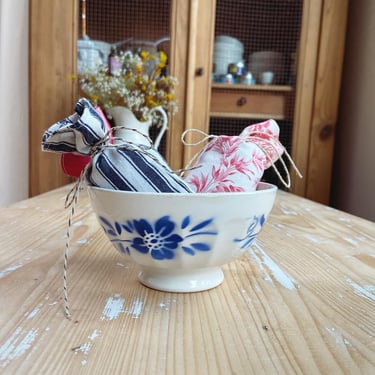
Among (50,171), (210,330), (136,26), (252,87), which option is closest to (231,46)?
(252,87)

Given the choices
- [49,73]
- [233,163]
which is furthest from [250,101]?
[233,163]

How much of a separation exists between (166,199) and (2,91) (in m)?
1.25

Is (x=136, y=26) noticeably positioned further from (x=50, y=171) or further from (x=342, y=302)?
(x=342, y=302)

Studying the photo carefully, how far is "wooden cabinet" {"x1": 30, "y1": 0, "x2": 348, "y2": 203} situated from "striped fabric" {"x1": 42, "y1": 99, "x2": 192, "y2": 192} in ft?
3.61

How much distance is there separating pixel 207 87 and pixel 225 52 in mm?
145

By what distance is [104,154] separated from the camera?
0.32 metres

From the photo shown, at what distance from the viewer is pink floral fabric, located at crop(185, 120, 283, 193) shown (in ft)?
1.25

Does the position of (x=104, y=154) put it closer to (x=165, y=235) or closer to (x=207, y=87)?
(x=165, y=235)

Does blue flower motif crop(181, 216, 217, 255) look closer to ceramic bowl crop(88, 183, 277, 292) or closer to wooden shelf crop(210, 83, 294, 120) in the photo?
ceramic bowl crop(88, 183, 277, 292)

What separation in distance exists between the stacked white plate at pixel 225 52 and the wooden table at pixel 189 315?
3.43 feet

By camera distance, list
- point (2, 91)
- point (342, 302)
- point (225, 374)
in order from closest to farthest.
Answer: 1. point (225, 374)
2. point (342, 302)
3. point (2, 91)

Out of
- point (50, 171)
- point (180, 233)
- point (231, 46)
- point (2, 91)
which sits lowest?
point (50, 171)

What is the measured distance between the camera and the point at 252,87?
144 centimetres

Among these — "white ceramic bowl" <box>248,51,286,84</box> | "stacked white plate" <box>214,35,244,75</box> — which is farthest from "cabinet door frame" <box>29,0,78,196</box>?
"white ceramic bowl" <box>248,51,286,84</box>
